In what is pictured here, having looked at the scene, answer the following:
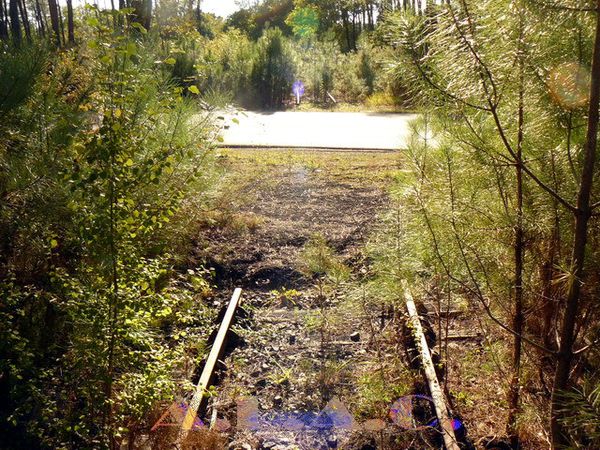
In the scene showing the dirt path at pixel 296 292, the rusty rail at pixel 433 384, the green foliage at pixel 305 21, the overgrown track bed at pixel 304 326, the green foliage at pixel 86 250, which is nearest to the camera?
the green foliage at pixel 86 250

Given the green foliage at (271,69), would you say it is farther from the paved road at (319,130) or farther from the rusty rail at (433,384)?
the rusty rail at (433,384)

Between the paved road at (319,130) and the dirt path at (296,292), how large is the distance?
3.49 metres

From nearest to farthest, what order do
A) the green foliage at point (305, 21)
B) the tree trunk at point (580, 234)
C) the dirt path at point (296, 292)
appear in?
1. the tree trunk at point (580, 234)
2. the dirt path at point (296, 292)
3. the green foliage at point (305, 21)

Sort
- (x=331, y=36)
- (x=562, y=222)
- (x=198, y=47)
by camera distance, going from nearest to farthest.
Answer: (x=562, y=222)
(x=198, y=47)
(x=331, y=36)

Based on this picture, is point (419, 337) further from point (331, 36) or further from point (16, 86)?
point (331, 36)

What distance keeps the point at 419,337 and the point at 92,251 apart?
9.12ft

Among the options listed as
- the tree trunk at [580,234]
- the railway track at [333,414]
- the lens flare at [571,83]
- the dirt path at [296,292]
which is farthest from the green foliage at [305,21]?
the tree trunk at [580,234]

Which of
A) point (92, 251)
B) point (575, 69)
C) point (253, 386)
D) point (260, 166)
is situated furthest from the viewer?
point (260, 166)

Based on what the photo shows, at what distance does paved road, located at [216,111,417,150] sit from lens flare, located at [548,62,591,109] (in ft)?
34.3

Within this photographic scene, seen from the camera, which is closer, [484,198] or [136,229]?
[136,229]

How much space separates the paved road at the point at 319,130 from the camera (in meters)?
14.8

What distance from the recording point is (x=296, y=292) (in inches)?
228

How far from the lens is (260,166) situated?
1177 centimetres

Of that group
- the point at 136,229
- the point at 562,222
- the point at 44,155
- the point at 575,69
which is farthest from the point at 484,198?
the point at 44,155
